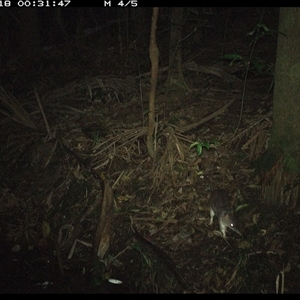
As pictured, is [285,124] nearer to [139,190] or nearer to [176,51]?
[139,190]

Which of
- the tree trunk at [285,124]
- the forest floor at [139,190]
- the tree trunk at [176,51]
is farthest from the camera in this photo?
the tree trunk at [176,51]

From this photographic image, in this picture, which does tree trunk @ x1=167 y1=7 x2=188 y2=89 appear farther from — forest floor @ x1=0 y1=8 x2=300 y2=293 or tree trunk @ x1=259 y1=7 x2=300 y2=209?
tree trunk @ x1=259 y1=7 x2=300 y2=209

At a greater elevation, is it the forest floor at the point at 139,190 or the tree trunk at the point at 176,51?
the tree trunk at the point at 176,51

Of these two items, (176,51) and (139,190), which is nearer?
(139,190)

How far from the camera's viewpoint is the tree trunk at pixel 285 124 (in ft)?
14.2

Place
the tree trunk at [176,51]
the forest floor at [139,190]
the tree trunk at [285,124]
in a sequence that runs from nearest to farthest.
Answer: the tree trunk at [285,124], the forest floor at [139,190], the tree trunk at [176,51]

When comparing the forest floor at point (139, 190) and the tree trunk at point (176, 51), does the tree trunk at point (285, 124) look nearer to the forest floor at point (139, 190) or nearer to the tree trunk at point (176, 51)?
the forest floor at point (139, 190)

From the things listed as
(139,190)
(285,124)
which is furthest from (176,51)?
(285,124)

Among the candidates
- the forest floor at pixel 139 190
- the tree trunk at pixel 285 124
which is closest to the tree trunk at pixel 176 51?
the forest floor at pixel 139 190

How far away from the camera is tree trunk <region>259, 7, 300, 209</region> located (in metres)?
4.34

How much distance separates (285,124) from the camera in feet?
15.3

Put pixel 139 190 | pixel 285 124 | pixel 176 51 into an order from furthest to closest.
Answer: pixel 176 51 < pixel 139 190 < pixel 285 124

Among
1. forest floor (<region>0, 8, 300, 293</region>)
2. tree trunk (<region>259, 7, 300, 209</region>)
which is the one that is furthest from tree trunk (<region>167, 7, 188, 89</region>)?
tree trunk (<region>259, 7, 300, 209</region>)

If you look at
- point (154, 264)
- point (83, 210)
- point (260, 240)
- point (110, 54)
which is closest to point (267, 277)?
point (260, 240)
